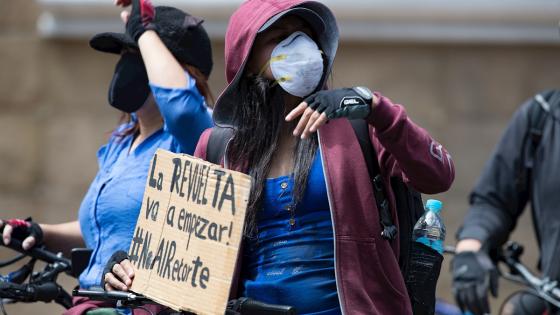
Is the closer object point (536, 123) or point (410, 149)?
point (410, 149)

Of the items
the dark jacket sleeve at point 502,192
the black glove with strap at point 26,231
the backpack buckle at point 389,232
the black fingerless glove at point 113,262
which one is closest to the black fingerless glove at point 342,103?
the backpack buckle at point 389,232

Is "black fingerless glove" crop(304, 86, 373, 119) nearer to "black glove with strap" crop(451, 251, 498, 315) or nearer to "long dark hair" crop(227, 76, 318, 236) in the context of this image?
"long dark hair" crop(227, 76, 318, 236)

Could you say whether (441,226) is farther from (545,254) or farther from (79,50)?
(79,50)

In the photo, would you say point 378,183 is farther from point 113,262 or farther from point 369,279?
point 113,262

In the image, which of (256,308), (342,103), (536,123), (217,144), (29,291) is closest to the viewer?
(342,103)

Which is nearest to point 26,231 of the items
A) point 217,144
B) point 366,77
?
point 217,144

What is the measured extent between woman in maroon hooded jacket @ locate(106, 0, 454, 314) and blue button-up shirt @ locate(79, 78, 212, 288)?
0.68m

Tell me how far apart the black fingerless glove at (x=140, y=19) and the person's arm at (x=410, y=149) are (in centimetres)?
149

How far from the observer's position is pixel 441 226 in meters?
4.04

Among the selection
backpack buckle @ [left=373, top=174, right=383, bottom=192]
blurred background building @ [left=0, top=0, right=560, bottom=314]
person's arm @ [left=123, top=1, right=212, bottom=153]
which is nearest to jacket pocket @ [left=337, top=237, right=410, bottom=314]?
backpack buckle @ [left=373, top=174, right=383, bottom=192]

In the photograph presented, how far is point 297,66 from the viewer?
3.91 meters

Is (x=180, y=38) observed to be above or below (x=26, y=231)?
above

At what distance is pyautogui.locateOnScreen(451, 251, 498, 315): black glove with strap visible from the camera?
5.41m

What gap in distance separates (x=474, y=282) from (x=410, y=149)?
6.10 feet
